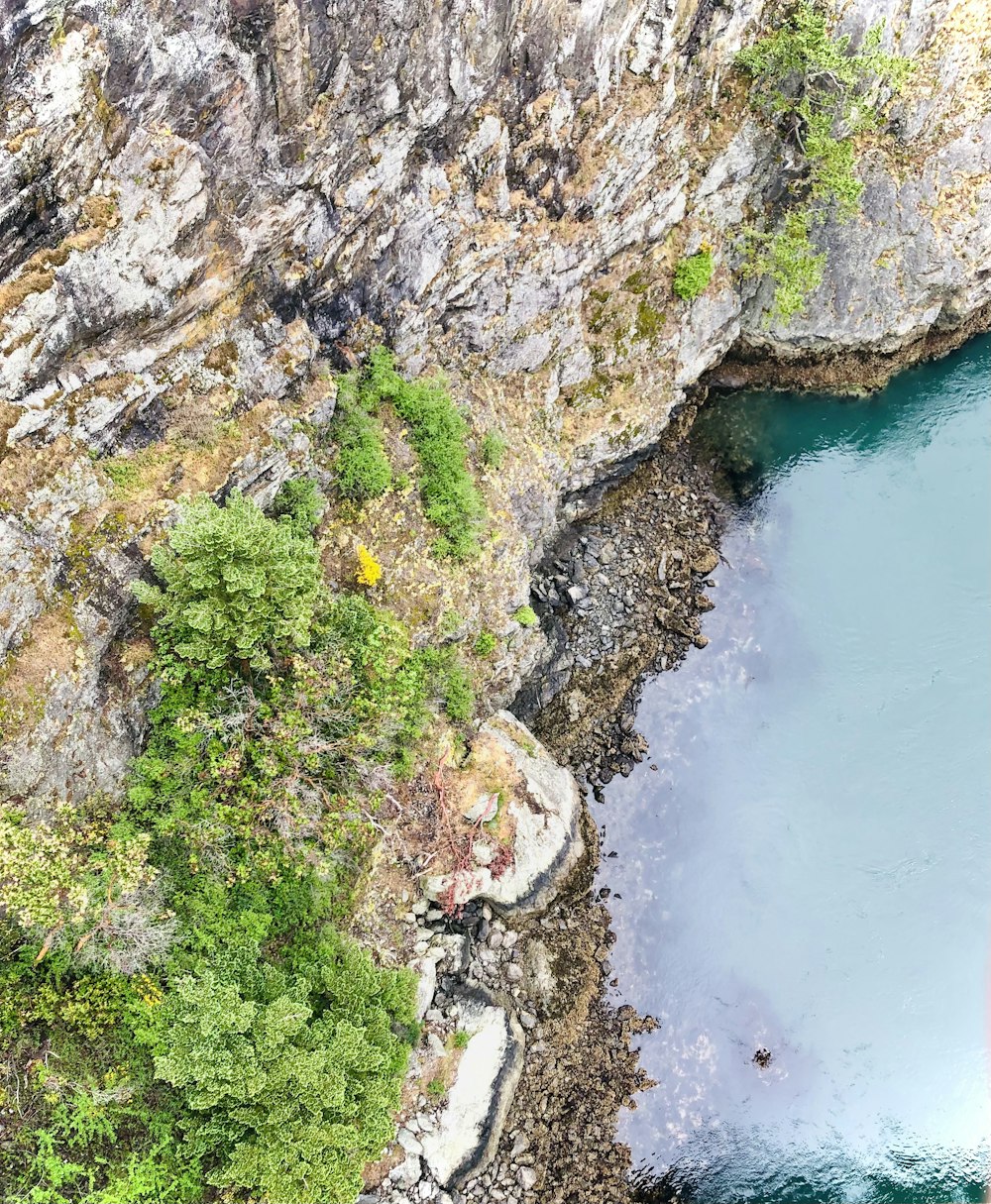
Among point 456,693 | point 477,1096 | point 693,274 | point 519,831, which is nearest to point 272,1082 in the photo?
point 477,1096

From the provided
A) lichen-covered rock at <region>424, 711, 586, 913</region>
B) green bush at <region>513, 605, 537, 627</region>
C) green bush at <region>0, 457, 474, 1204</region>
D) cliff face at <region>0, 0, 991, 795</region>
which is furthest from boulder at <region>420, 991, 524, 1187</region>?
cliff face at <region>0, 0, 991, 795</region>

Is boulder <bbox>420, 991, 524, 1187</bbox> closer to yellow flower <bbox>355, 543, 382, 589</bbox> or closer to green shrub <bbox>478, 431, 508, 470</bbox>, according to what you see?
yellow flower <bbox>355, 543, 382, 589</bbox>

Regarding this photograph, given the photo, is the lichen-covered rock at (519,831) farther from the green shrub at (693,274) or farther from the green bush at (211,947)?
the green shrub at (693,274)

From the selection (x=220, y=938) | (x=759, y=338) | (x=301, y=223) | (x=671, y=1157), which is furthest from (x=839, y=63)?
(x=671, y=1157)

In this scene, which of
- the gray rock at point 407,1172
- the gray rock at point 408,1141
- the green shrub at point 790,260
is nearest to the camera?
the gray rock at point 407,1172

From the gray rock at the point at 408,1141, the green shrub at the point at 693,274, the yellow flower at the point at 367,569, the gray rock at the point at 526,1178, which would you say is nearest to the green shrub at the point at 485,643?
the yellow flower at the point at 367,569
